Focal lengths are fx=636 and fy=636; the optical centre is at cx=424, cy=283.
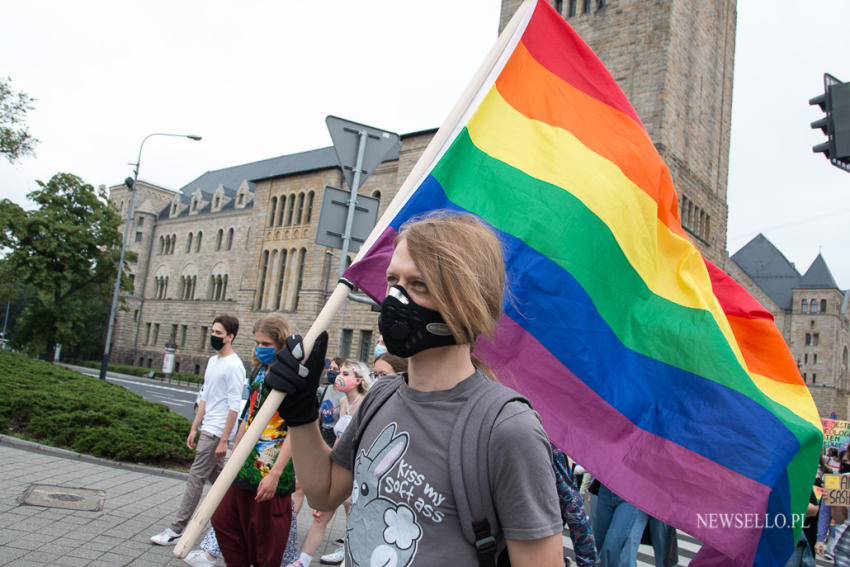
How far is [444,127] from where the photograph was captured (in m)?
Result: 2.57

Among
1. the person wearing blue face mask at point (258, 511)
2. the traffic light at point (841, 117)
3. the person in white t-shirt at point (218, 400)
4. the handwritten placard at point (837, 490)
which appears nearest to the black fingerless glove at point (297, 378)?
the person wearing blue face mask at point (258, 511)

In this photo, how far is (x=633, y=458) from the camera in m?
2.70

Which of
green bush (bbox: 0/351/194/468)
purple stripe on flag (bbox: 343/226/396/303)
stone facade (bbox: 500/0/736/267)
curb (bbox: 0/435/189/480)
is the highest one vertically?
stone facade (bbox: 500/0/736/267)

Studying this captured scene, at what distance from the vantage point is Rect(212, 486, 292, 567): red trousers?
4.01m

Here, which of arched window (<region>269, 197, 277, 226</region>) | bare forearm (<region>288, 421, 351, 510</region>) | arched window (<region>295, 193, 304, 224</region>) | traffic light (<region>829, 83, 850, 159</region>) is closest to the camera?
bare forearm (<region>288, 421, 351, 510</region>)

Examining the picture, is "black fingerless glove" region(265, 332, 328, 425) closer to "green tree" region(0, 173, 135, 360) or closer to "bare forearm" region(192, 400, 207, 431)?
"bare forearm" region(192, 400, 207, 431)

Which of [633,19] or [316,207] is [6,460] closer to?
[633,19]

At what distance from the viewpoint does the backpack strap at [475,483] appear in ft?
4.71

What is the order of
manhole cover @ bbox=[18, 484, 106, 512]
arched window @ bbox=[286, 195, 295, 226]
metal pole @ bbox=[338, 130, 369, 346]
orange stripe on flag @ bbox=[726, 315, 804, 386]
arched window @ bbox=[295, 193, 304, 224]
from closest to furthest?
1. orange stripe on flag @ bbox=[726, 315, 804, 386]
2. metal pole @ bbox=[338, 130, 369, 346]
3. manhole cover @ bbox=[18, 484, 106, 512]
4. arched window @ bbox=[295, 193, 304, 224]
5. arched window @ bbox=[286, 195, 295, 226]

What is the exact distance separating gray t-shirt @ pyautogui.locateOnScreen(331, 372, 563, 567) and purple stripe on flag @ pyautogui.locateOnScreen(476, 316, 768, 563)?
992 mm

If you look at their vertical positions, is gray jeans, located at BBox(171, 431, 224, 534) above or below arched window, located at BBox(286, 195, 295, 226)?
below

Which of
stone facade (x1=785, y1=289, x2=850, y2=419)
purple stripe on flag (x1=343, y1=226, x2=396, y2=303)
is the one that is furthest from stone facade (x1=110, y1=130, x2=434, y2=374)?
stone facade (x1=785, y1=289, x2=850, y2=419)

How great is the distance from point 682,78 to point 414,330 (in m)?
33.6

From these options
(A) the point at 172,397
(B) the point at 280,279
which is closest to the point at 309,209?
(B) the point at 280,279
